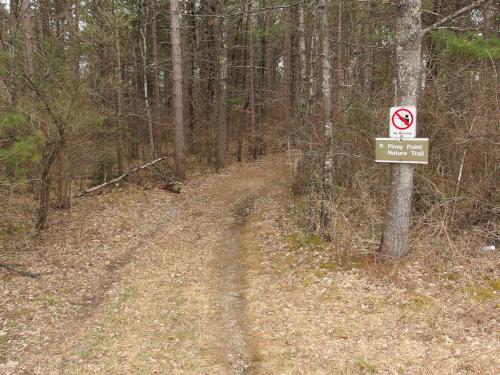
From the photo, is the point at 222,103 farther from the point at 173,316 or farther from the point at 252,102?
the point at 173,316

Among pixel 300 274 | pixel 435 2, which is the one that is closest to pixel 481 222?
pixel 300 274

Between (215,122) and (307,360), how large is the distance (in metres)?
16.0

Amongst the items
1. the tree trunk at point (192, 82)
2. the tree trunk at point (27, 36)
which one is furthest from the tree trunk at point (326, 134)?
the tree trunk at point (192, 82)

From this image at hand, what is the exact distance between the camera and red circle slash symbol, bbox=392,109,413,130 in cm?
635

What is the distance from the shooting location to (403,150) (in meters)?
6.43

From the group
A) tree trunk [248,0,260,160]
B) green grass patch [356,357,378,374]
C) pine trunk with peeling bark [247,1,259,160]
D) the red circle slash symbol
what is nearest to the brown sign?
the red circle slash symbol

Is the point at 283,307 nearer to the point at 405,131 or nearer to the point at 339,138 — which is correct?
the point at 405,131

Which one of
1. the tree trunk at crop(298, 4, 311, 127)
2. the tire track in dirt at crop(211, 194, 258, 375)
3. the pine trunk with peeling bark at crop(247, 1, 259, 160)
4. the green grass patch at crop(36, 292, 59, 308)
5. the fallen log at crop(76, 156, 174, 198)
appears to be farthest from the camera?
the pine trunk with peeling bark at crop(247, 1, 259, 160)

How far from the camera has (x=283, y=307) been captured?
259 inches

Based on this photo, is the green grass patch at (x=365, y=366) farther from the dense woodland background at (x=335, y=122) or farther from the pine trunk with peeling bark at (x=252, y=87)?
the pine trunk with peeling bark at (x=252, y=87)

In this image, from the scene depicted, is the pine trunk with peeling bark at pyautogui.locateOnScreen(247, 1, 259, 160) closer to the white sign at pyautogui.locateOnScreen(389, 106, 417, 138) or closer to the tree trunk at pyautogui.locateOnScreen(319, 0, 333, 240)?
the tree trunk at pyautogui.locateOnScreen(319, 0, 333, 240)

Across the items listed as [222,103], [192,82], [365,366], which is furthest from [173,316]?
[192,82]

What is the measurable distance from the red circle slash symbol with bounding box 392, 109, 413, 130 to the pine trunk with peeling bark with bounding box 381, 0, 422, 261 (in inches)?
5.2

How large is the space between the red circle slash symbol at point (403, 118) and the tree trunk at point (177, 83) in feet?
34.3
